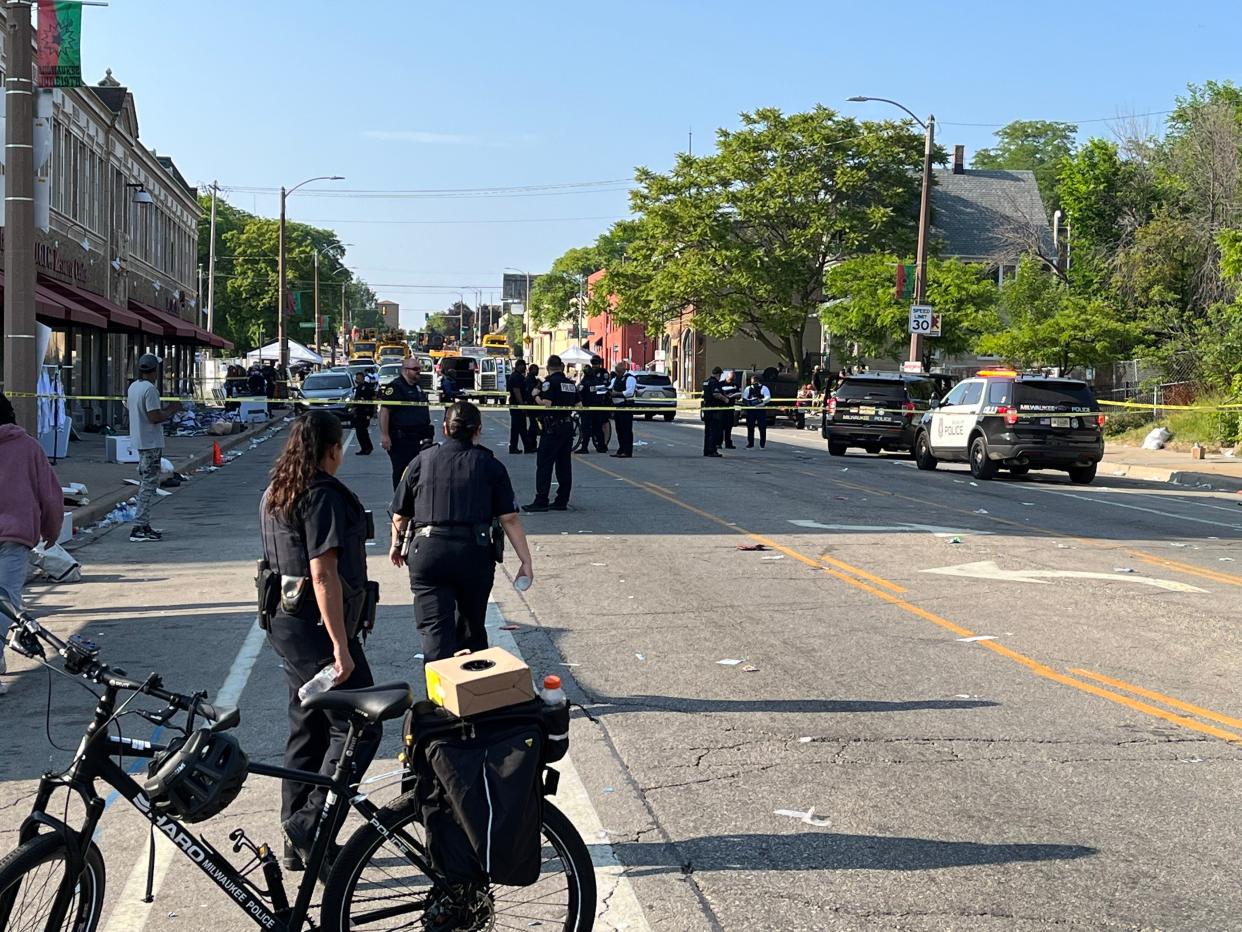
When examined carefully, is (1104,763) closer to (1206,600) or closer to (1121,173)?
(1206,600)

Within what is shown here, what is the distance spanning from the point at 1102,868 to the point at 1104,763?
1.52 metres

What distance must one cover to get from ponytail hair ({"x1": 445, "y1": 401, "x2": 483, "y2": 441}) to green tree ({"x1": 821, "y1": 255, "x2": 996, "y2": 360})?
4186 cm

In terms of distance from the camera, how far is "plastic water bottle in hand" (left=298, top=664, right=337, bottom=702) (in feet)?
15.9

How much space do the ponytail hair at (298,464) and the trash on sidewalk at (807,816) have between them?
2453mm

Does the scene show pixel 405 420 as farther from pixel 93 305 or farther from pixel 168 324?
pixel 168 324

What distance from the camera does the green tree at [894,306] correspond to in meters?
49.1

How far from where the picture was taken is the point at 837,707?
7.96 meters

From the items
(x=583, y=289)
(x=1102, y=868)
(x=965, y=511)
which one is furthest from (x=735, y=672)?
(x=583, y=289)

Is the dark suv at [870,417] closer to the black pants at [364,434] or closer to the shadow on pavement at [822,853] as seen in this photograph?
the black pants at [364,434]

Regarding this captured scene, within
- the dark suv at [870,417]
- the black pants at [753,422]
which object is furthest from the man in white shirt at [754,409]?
the dark suv at [870,417]

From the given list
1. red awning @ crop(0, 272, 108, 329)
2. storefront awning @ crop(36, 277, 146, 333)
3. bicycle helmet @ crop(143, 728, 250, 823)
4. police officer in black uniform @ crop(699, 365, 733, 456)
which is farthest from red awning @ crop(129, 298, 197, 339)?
bicycle helmet @ crop(143, 728, 250, 823)

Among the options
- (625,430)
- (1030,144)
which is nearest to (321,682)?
(625,430)

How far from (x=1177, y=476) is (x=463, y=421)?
23.0 meters

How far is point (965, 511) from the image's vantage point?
1880cm
